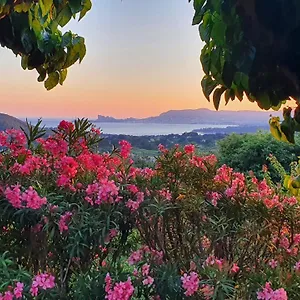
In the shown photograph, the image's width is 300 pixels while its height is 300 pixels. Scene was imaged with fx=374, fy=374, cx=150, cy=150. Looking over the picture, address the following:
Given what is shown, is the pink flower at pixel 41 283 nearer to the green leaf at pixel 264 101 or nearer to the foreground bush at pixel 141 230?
the foreground bush at pixel 141 230

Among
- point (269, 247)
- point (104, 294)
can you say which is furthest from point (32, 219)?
point (269, 247)

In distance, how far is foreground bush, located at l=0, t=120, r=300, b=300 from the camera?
119 centimetres

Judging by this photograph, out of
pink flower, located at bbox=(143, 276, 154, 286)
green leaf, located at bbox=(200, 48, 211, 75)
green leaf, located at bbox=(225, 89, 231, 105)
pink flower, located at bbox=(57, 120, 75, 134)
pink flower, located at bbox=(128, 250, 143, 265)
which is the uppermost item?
green leaf, located at bbox=(200, 48, 211, 75)

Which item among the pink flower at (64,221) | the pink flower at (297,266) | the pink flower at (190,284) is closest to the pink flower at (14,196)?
the pink flower at (64,221)

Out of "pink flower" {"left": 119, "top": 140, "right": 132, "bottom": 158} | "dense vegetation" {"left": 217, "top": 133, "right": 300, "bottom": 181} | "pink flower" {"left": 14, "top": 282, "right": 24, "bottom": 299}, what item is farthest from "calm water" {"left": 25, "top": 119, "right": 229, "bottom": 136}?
"dense vegetation" {"left": 217, "top": 133, "right": 300, "bottom": 181}

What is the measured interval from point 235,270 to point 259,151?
375 cm

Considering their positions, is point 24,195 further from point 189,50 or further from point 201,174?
point 189,50

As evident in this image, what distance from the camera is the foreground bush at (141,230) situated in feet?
3.89

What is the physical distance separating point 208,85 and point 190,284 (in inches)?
24.0

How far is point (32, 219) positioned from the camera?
1.26 meters

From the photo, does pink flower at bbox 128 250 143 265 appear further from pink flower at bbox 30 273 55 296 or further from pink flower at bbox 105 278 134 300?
pink flower at bbox 30 273 55 296

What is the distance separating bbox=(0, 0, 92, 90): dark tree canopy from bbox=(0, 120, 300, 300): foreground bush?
10.3 inches

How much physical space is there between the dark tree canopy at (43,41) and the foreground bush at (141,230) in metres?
0.26

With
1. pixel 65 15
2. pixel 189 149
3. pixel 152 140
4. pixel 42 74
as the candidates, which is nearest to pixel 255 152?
pixel 152 140
